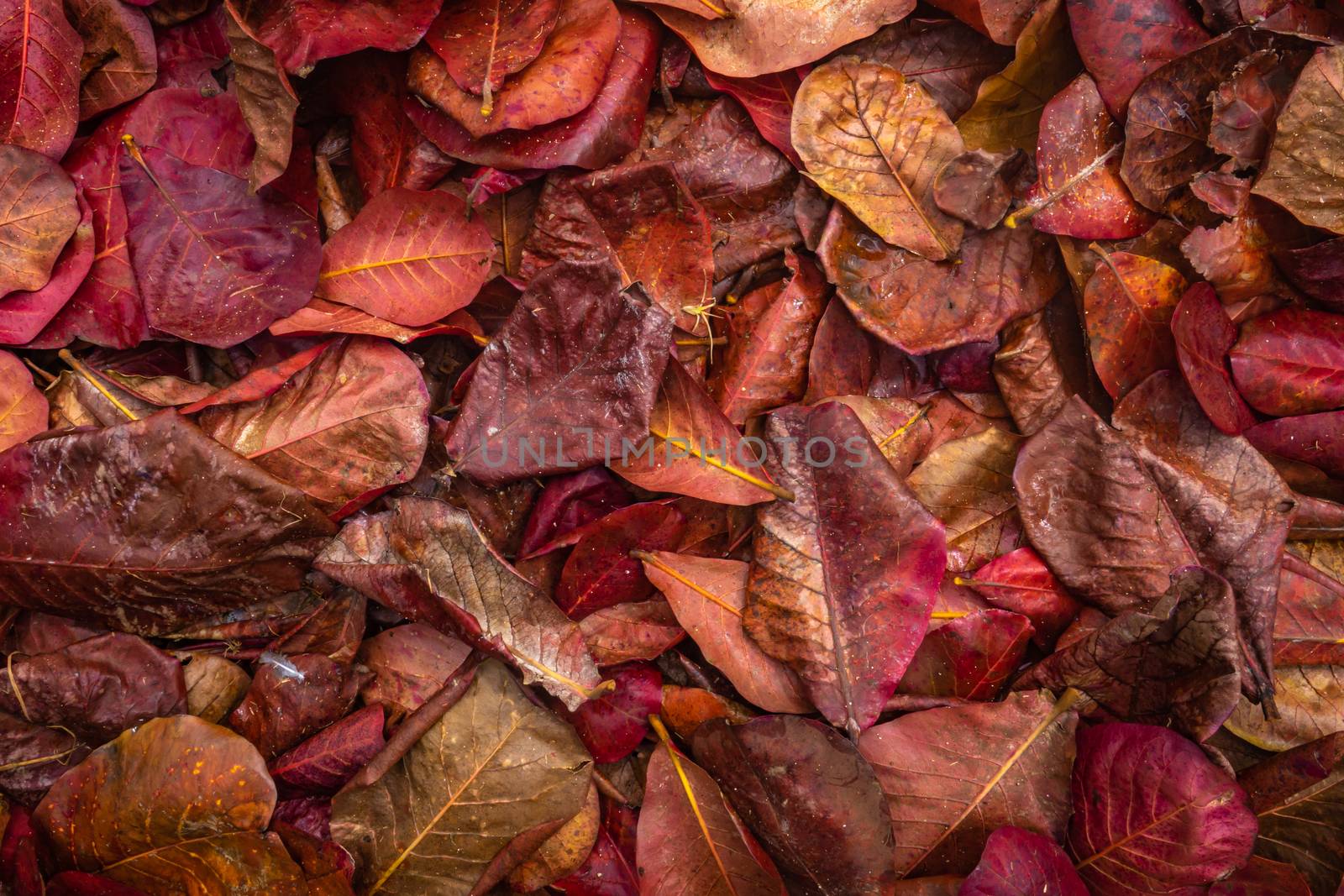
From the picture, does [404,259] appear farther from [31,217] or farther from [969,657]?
[969,657]

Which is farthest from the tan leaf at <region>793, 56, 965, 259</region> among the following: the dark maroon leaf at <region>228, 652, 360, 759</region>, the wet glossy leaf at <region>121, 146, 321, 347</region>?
the dark maroon leaf at <region>228, 652, 360, 759</region>

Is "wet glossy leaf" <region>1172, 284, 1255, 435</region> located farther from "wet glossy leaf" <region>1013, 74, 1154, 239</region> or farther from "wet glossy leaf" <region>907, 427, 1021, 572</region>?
"wet glossy leaf" <region>907, 427, 1021, 572</region>

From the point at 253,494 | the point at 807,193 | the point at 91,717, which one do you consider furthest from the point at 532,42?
the point at 91,717

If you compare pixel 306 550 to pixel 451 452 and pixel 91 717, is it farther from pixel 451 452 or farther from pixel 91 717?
pixel 91 717

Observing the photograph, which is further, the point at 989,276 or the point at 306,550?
the point at 989,276

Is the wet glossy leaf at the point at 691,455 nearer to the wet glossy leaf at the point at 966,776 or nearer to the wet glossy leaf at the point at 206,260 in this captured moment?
the wet glossy leaf at the point at 966,776

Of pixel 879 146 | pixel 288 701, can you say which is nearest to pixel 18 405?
pixel 288 701
